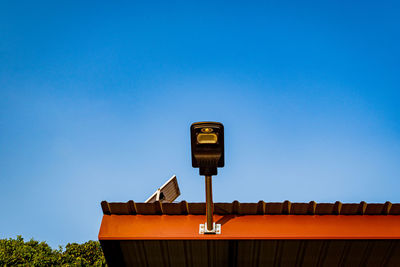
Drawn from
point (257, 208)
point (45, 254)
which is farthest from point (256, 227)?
point (45, 254)

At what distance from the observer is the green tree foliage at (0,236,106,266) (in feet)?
26.0

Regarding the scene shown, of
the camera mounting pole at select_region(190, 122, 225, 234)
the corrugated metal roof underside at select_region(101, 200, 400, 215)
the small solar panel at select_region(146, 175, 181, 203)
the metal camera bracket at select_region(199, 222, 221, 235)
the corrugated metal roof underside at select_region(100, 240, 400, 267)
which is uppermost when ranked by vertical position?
the camera mounting pole at select_region(190, 122, 225, 234)

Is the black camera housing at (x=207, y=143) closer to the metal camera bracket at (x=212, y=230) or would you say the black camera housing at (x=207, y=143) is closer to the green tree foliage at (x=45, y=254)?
the metal camera bracket at (x=212, y=230)

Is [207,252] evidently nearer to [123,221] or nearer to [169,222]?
[169,222]

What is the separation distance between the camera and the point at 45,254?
8312 millimetres

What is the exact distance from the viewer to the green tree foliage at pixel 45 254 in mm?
7927

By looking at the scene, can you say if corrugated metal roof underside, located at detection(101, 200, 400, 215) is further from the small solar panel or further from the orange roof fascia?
the small solar panel

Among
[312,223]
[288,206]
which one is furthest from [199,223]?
[312,223]

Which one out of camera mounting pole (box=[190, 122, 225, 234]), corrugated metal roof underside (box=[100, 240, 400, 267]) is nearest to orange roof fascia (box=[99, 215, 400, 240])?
corrugated metal roof underside (box=[100, 240, 400, 267])

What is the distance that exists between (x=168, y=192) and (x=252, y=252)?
104 inches

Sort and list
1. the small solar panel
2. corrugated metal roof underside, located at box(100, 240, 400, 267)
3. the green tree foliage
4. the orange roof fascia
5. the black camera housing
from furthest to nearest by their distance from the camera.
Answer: the green tree foliage < the small solar panel < corrugated metal roof underside, located at box(100, 240, 400, 267) < the orange roof fascia < the black camera housing

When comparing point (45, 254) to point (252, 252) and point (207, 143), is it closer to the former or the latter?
point (252, 252)

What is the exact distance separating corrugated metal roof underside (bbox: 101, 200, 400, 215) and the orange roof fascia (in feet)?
0.18

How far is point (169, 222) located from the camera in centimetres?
378
